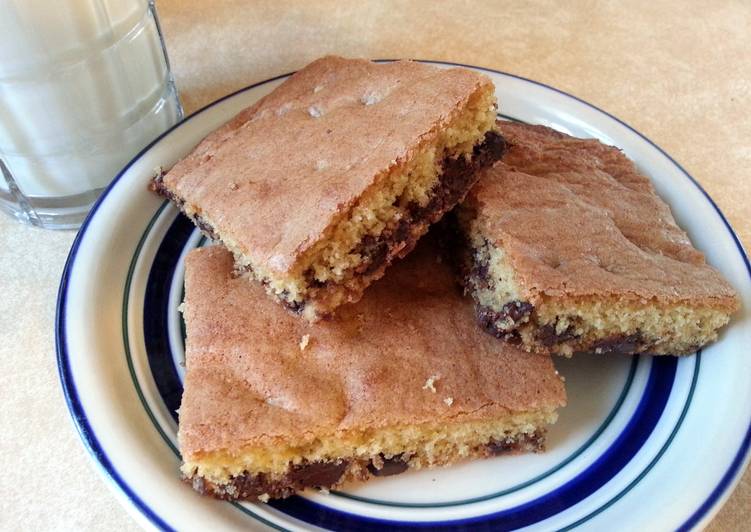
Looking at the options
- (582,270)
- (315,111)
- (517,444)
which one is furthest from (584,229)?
(315,111)

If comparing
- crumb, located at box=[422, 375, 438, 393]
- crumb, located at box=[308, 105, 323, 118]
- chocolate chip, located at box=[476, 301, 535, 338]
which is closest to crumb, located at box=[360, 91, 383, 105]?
crumb, located at box=[308, 105, 323, 118]

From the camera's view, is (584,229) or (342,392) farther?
(584,229)

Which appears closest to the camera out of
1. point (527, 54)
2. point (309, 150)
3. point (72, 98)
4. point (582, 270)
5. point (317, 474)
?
point (317, 474)

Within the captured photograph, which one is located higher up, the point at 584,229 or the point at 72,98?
the point at 72,98

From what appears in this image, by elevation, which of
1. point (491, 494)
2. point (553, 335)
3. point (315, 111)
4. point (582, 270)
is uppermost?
point (315, 111)

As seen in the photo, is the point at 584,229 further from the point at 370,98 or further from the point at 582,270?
the point at 370,98

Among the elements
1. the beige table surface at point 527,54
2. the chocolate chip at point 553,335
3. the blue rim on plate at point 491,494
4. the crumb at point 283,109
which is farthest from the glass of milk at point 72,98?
the chocolate chip at point 553,335
